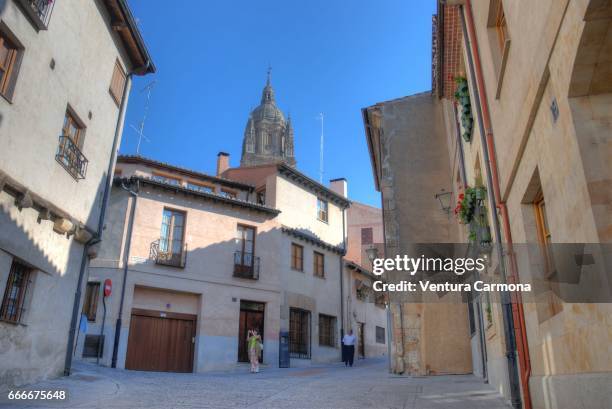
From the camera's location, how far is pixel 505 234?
A: 22.5 ft

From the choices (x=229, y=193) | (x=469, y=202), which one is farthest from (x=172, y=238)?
(x=469, y=202)

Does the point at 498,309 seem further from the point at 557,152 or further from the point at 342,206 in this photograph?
the point at 342,206

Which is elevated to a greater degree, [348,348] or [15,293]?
[15,293]

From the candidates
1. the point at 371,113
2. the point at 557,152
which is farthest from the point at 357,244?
the point at 557,152

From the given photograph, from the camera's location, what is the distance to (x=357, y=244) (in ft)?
124

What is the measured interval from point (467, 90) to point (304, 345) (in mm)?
15925

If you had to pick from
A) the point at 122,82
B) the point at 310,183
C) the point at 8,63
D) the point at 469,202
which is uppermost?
the point at 310,183

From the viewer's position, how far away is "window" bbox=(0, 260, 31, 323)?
863cm

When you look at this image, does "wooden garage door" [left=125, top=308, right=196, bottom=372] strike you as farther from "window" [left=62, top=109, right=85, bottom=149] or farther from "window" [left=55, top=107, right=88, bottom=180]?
"window" [left=62, top=109, right=85, bottom=149]

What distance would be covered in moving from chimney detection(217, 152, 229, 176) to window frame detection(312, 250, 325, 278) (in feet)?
23.5

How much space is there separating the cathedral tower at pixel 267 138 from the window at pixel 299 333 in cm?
5082

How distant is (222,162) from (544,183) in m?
24.2

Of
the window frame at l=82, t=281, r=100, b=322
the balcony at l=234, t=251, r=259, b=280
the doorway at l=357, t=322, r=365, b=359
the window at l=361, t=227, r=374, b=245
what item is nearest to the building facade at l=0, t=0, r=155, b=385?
the window frame at l=82, t=281, r=100, b=322

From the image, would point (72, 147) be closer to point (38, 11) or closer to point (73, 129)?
point (73, 129)
